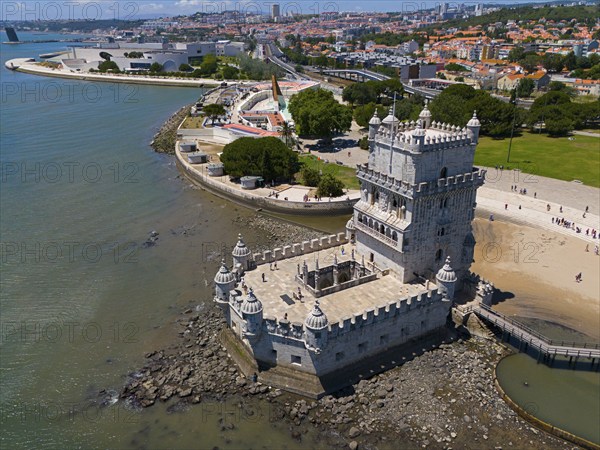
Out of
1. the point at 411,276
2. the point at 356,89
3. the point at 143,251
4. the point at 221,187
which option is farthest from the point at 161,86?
the point at 411,276

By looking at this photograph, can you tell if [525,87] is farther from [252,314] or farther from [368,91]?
[252,314]

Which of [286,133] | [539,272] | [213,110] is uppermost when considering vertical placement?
[213,110]

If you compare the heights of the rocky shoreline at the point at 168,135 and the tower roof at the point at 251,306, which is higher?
the tower roof at the point at 251,306

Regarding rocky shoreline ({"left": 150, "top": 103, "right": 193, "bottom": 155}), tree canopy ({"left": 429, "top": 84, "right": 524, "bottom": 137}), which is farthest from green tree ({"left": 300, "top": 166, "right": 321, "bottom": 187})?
tree canopy ({"left": 429, "top": 84, "right": 524, "bottom": 137})

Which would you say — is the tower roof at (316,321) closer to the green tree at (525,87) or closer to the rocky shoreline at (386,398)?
the rocky shoreline at (386,398)

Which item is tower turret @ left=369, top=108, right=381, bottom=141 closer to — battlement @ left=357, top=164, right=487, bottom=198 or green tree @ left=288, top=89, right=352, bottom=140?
battlement @ left=357, top=164, right=487, bottom=198

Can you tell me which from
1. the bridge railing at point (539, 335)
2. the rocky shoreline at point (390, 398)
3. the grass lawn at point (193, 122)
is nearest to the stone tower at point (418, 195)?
the bridge railing at point (539, 335)

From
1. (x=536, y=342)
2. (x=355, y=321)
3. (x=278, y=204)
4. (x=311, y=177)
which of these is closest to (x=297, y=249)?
(x=355, y=321)
